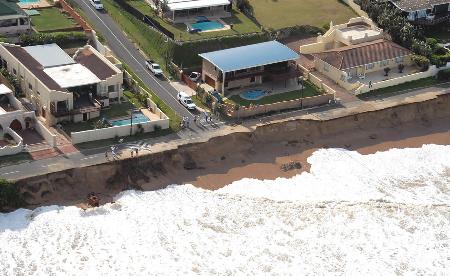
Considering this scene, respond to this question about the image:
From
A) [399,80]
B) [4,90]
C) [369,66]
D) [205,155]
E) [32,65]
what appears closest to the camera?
[205,155]

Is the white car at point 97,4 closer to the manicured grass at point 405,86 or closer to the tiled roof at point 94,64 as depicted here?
the tiled roof at point 94,64

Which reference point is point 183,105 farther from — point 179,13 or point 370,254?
point 370,254

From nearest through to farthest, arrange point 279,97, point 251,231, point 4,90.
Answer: point 251,231 → point 4,90 → point 279,97

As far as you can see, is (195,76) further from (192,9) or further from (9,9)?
(9,9)

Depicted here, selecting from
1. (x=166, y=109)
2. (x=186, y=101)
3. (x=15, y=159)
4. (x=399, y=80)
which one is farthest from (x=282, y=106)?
(x=15, y=159)

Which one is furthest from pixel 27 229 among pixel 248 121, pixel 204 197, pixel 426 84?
pixel 426 84

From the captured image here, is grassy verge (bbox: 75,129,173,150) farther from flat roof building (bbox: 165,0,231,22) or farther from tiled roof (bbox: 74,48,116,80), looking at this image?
flat roof building (bbox: 165,0,231,22)
